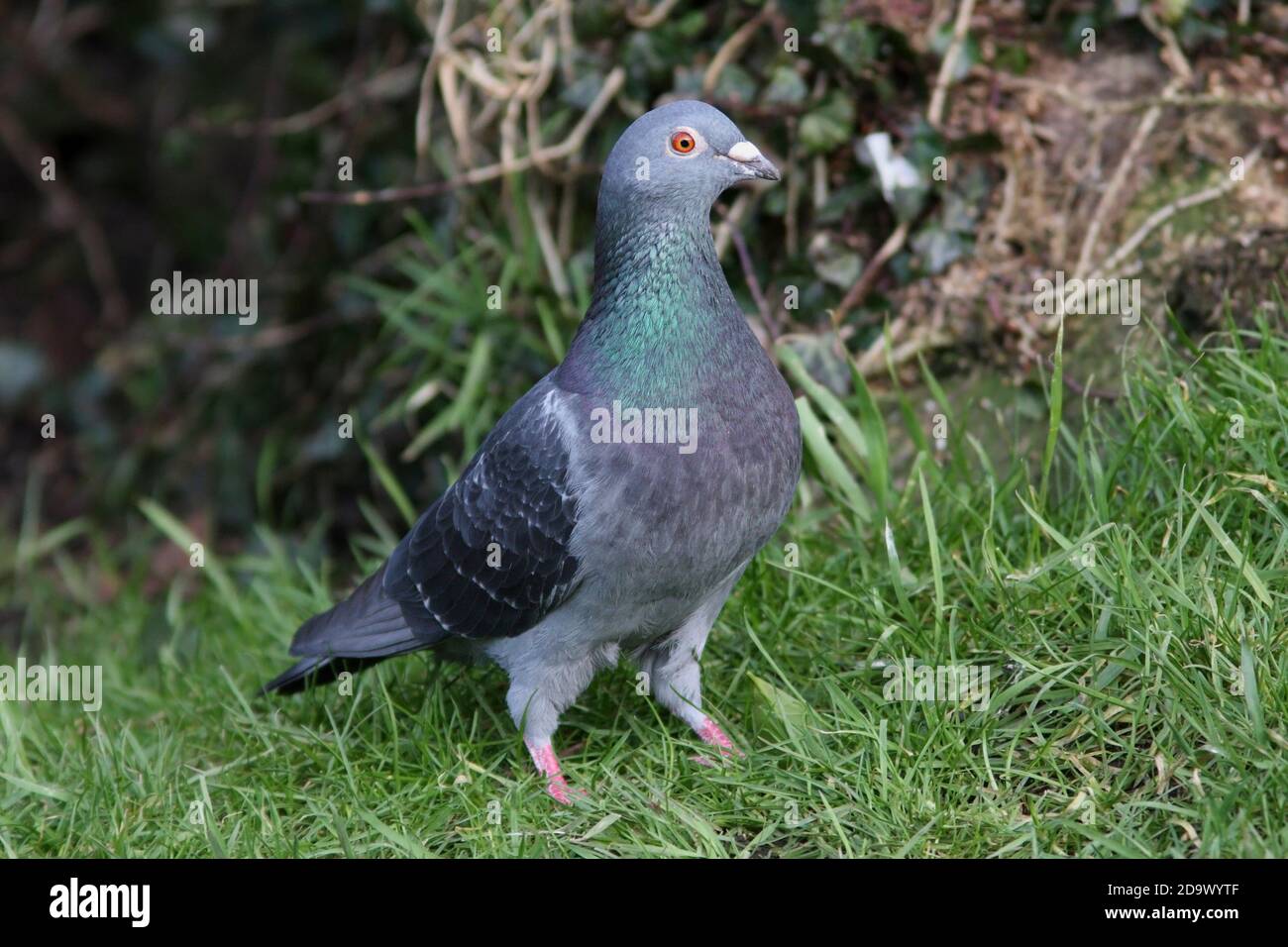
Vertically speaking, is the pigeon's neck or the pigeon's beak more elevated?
the pigeon's beak

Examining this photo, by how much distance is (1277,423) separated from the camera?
355 cm

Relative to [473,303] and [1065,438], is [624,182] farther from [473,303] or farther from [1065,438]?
[473,303]

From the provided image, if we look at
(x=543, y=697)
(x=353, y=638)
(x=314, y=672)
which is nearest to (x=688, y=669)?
(x=543, y=697)

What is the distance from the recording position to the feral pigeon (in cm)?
331

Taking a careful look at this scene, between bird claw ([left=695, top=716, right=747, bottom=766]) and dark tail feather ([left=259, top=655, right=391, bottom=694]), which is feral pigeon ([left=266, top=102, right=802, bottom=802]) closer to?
bird claw ([left=695, top=716, right=747, bottom=766])

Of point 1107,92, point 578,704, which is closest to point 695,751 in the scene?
point 578,704

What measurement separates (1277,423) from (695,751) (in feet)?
5.47

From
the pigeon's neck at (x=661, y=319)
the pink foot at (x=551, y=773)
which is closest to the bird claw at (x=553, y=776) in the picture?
the pink foot at (x=551, y=773)

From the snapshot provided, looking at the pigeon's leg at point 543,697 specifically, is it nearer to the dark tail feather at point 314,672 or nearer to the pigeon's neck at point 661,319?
the dark tail feather at point 314,672

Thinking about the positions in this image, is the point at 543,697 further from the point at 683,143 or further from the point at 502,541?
the point at 683,143

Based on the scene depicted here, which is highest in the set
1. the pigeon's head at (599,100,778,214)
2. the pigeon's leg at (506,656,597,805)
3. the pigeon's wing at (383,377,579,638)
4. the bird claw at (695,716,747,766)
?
the pigeon's head at (599,100,778,214)

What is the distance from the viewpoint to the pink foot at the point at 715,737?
3523 mm

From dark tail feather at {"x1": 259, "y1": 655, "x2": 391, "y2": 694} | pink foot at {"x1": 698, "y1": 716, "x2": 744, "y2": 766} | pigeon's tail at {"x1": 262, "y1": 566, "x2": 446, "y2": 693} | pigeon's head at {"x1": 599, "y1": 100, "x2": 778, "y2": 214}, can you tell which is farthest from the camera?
dark tail feather at {"x1": 259, "y1": 655, "x2": 391, "y2": 694}

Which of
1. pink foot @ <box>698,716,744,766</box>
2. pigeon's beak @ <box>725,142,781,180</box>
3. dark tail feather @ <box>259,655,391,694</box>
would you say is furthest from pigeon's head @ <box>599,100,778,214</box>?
dark tail feather @ <box>259,655,391,694</box>
